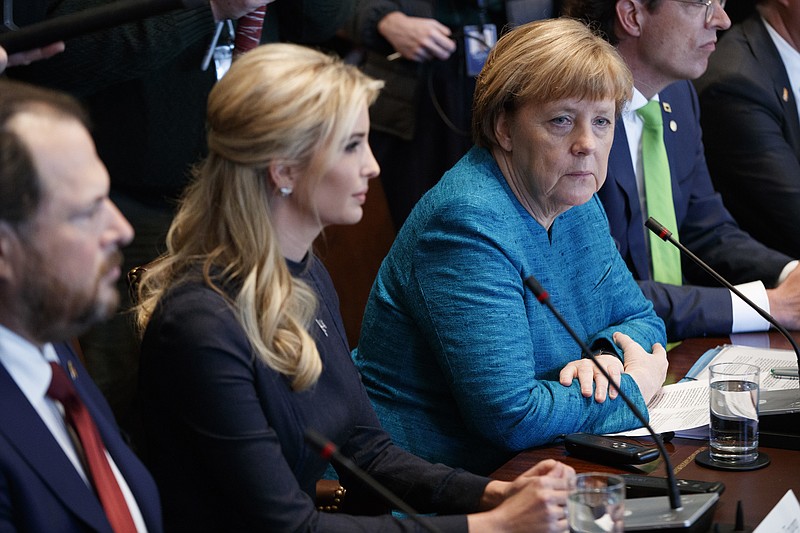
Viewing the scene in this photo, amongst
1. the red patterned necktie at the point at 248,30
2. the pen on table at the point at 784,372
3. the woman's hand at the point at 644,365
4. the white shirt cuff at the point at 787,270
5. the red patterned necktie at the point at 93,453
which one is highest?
the red patterned necktie at the point at 248,30

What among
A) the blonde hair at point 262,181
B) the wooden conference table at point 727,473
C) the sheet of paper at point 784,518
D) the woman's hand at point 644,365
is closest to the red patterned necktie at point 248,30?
the blonde hair at point 262,181

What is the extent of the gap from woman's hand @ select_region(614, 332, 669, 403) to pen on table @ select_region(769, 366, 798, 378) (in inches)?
8.3

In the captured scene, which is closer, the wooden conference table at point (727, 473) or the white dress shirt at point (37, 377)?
the white dress shirt at point (37, 377)

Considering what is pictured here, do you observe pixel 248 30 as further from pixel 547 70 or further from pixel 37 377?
pixel 37 377

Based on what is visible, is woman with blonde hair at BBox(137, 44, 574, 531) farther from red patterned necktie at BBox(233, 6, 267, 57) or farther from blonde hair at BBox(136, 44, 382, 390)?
red patterned necktie at BBox(233, 6, 267, 57)

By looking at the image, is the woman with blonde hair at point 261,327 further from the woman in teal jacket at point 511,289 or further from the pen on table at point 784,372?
the pen on table at point 784,372

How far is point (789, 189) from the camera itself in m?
3.27

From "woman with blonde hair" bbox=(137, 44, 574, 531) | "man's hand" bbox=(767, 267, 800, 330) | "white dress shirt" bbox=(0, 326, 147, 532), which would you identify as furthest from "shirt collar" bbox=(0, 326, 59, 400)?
"man's hand" bbox=(767, 267, 800, 330)

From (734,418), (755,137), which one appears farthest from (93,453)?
(755,137)

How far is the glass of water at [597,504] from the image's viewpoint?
4.52 ft

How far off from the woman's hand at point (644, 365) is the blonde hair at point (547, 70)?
1.58ft

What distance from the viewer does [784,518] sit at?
1.53m

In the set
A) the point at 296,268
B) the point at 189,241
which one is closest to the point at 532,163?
the point at 296,268

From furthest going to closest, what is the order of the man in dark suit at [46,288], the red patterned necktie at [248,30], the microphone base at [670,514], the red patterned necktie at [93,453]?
the red patterned necktie at [248,30]
the microphone base at [670,514]
the red patterned necktie at [93,453]
the man in dark suit at [46,288]
